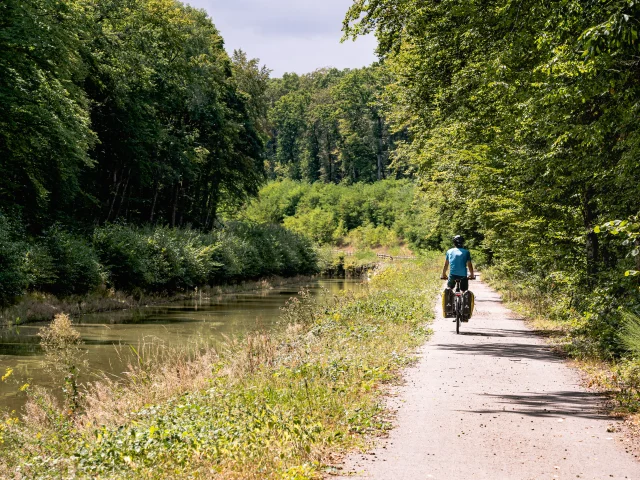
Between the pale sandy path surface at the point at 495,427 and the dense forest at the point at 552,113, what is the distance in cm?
177

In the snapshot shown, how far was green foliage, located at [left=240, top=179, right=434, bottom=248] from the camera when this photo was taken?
9681 centimetres

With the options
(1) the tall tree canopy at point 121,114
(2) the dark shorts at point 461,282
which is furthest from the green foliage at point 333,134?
(2) the dark shorts at point 461,282

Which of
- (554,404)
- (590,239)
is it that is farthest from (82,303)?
(554,404)

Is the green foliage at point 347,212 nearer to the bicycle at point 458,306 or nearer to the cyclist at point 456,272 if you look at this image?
the cyclist at point 456,272

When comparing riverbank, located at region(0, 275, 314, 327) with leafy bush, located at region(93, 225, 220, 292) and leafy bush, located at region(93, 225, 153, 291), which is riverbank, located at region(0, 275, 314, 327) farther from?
leafy bush, located at region(93, 225, 153, 291)

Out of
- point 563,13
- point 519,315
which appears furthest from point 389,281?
point 563,13

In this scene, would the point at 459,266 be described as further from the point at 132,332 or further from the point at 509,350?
the point at 132,332

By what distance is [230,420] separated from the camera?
7234 mm

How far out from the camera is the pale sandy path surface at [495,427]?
5.80 m

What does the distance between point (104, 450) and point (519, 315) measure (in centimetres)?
1676

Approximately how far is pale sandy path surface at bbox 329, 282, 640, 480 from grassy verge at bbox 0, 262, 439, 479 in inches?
17.7

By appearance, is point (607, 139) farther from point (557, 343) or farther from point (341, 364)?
point (341, 364)

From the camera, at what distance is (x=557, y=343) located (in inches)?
543

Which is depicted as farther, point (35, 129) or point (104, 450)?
point (35, 129)
